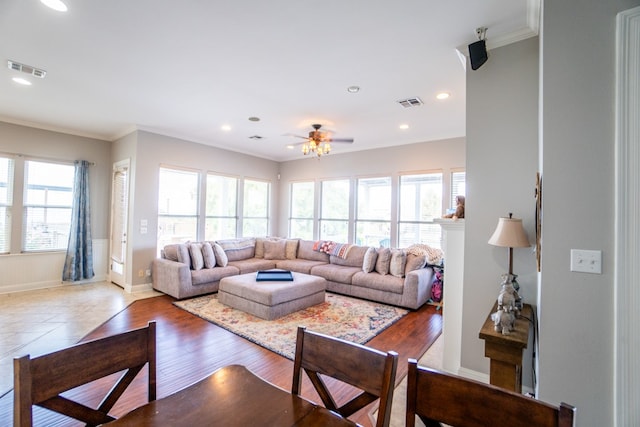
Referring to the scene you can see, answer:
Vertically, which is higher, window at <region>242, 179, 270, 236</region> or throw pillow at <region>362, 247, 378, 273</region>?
window at <region>242, 179, 270, 236</region>

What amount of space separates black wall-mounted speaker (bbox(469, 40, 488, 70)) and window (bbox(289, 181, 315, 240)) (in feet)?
16.5

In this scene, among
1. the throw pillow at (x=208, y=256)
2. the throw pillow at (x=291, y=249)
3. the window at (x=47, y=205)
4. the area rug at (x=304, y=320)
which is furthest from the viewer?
Answer: the throw pillow at (x=291, y=249)

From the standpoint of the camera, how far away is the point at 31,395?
94 centimetres

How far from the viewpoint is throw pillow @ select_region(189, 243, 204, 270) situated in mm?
5000

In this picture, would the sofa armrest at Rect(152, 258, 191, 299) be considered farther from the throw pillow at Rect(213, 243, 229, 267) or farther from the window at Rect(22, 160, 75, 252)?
the window at Rect(22, 160, 75, 252)

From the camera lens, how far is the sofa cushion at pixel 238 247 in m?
5.97

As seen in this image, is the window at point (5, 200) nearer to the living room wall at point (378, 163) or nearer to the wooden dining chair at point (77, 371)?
the living room wall at point (378, 163)

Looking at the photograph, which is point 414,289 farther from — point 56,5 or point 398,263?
point 56,5

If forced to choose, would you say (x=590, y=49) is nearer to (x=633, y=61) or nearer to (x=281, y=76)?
(x=633, y=61)

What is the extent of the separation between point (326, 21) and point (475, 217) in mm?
1988

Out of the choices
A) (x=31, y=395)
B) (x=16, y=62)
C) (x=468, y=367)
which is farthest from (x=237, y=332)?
(x=16, y=62)

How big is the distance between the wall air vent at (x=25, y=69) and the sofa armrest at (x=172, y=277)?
291 centimetres

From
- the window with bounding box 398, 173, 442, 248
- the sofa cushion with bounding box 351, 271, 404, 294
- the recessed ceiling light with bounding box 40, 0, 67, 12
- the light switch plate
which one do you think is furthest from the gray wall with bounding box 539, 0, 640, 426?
the window with bounding box 398, 173, 442, 248

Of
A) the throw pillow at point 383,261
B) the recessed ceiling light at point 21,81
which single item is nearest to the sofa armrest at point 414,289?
the throw pillow at point 383,261
